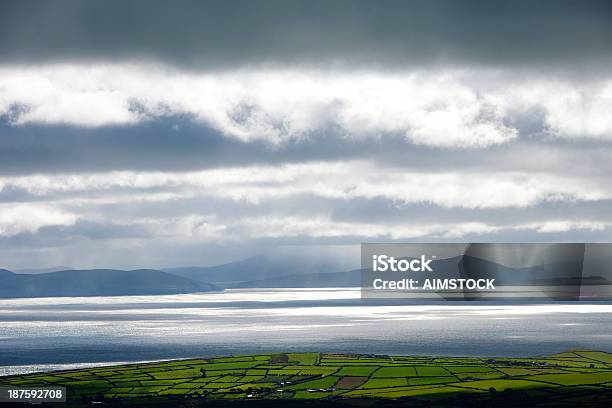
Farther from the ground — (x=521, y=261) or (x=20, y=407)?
(x=521, y=261)

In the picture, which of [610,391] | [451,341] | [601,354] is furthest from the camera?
[451,341]

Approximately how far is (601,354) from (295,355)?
27.1 metres

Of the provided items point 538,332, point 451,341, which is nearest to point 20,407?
point 451,341

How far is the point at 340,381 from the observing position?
48.8 meters

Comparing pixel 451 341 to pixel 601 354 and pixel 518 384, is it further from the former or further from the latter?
pixel 518 384

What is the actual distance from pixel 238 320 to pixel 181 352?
72.3 m

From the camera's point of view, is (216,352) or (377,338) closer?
(216,352)

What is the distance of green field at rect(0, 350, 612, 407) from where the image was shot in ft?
144

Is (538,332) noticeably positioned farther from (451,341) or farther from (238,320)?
(238,320)

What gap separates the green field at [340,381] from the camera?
43.8m

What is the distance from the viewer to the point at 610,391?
1777 inches

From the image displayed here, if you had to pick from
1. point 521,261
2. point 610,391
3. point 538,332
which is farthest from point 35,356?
point 538,332

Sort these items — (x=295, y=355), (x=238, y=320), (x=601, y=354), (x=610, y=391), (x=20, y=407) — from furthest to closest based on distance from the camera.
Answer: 1. (x=238, y=320)
2. (x=601, y=354)
3. (x=295, y=355)
4. (x=610, y=391)
5. (x=20, y=407)

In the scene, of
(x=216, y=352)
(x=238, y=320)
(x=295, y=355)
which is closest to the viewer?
(x=295, y=355)
